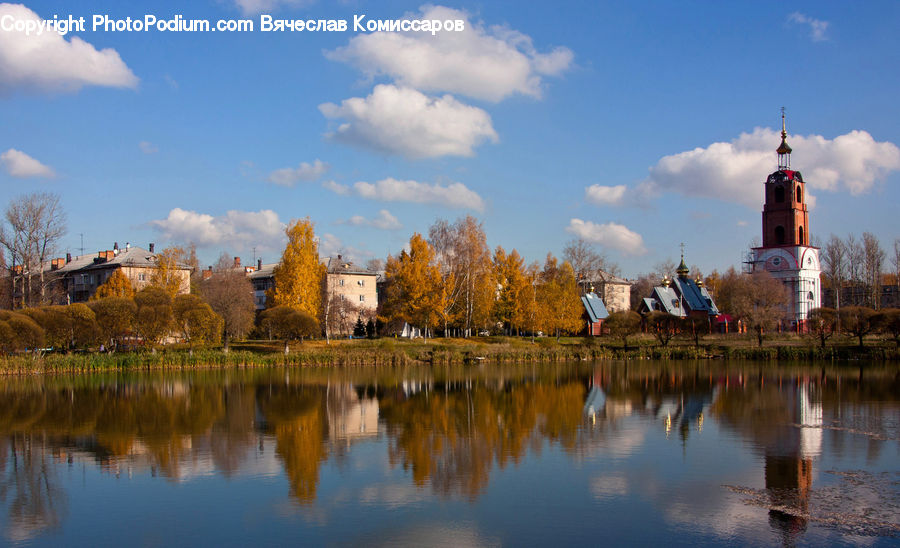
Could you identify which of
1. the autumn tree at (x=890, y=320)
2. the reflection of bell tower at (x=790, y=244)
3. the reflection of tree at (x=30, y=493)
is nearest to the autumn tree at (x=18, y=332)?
the reflection of tree at (x=30, y=493)

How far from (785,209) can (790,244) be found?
15.0 ft

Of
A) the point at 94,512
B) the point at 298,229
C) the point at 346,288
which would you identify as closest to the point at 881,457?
the point at 94,512

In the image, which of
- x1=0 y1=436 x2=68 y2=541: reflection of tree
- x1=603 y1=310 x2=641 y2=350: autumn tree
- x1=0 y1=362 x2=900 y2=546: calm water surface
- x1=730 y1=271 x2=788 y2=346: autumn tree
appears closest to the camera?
x1=0 y1=362 x2=900 y2=546: calm water surface

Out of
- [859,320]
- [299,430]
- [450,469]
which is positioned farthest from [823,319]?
[450,469]

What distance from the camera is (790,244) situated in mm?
89250

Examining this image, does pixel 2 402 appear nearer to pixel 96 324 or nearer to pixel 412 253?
pixel 96 324

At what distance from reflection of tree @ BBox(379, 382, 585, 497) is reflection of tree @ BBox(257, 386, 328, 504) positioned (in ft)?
6.71

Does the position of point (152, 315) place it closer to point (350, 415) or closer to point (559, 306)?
point (350, 415)

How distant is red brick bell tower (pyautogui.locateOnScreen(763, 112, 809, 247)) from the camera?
8994 cm

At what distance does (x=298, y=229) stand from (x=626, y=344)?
29482mm

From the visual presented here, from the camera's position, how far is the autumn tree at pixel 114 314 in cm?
4800

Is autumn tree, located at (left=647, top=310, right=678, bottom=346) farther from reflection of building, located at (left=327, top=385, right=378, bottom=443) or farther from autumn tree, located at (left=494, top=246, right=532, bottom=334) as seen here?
reflection of building, located at (left=327, top=385, right=378, bottom=443)

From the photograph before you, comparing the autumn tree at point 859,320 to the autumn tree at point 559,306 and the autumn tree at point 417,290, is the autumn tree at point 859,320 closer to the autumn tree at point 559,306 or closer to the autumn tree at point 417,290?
the autumn tree at point 559,306

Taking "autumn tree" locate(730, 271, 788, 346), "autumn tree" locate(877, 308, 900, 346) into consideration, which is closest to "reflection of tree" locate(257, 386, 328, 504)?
"autumn tree" locate(877, 308, 900, 346)
